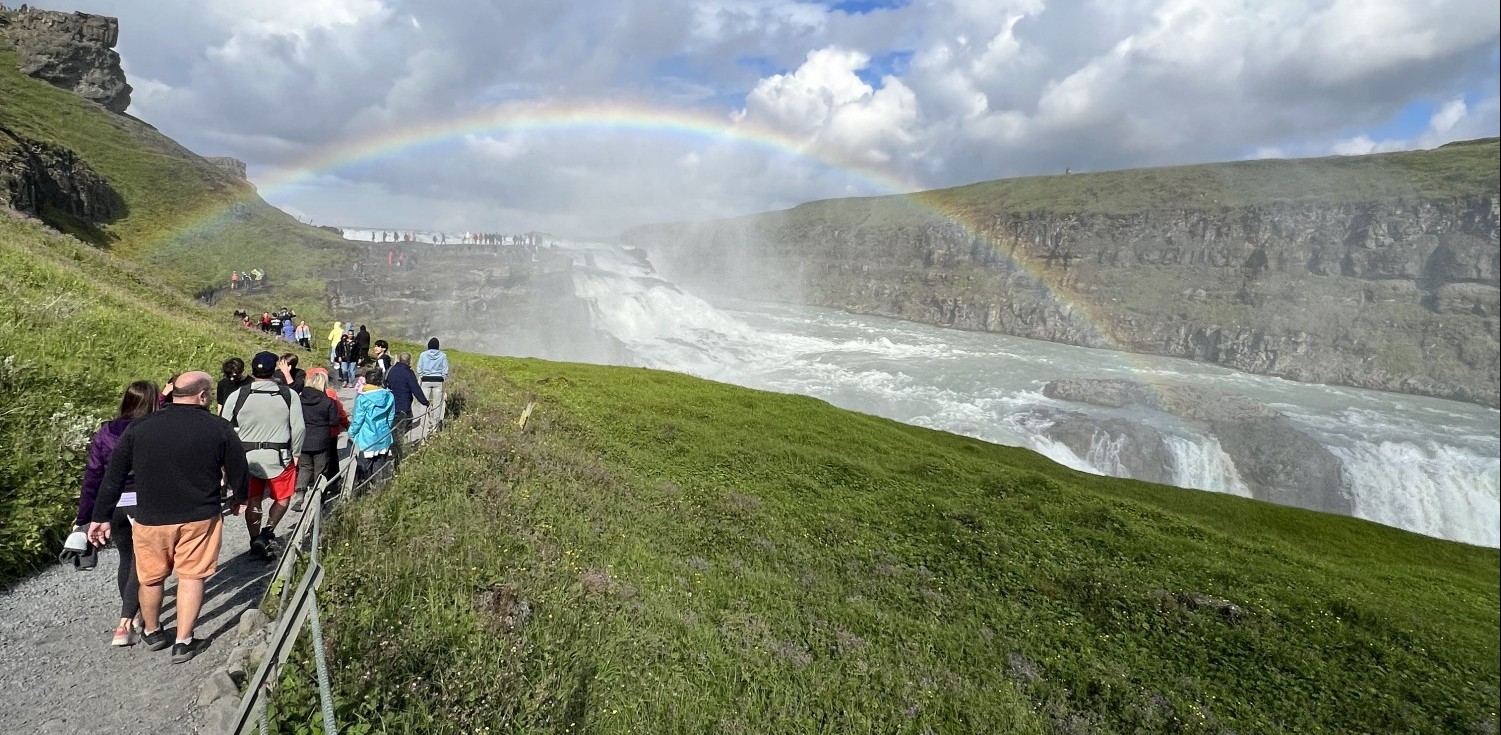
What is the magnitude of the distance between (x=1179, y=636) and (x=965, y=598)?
4.76 m

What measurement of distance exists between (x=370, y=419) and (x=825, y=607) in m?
9.77

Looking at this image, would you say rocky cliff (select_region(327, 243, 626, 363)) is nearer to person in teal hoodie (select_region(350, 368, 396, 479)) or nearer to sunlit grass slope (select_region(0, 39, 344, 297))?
sunlit grass slope (select_region(0, 39, 344, 297))

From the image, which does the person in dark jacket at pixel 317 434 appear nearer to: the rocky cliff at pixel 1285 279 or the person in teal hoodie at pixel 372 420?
the person in teal hoodie at pixel 372 420

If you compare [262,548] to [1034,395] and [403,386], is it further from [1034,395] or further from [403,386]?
[1034,395]

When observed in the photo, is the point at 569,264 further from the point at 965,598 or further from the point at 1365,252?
the point at 1365,252

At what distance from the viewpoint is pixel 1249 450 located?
66.6 metres

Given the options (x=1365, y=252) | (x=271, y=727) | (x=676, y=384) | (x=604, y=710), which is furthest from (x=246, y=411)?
(x=1365, y=252)

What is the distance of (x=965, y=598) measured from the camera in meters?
14.7

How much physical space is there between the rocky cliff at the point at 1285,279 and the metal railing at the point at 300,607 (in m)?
175

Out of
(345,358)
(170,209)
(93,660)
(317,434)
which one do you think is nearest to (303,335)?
(345,358)

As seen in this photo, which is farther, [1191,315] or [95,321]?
[1191,315]

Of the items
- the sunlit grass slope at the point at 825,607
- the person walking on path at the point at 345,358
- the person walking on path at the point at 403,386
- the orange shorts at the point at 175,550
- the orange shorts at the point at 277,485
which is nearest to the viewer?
the orange shorts at the point at 175,550

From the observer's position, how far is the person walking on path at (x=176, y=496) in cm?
619

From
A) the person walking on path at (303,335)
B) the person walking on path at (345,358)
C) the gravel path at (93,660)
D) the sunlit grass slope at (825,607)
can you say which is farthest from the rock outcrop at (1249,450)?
the gravel path at (93,660)
